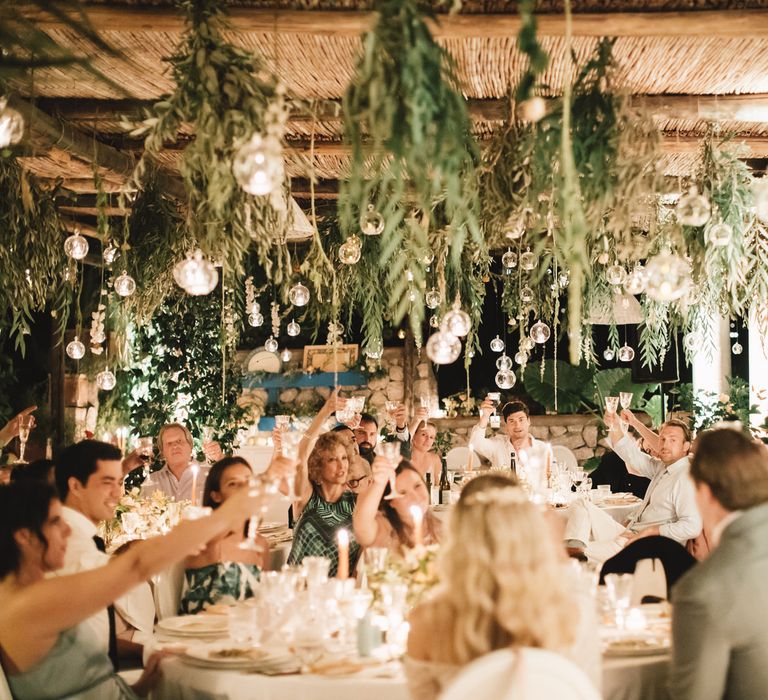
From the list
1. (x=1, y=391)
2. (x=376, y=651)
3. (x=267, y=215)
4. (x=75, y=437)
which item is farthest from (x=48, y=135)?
(x=75, y=437)

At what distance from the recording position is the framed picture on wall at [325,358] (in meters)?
10.6

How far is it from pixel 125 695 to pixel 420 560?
986mm

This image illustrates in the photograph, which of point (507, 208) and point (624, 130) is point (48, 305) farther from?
point (624, 130)

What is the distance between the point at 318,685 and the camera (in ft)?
8.34

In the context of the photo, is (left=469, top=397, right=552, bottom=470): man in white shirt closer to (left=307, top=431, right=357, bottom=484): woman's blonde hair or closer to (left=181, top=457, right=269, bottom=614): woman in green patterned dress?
(left=307, top=431, right=357, bottom=484): woman's blonde hair

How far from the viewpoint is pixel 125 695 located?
2.75m

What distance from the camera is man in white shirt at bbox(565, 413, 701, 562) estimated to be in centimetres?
522

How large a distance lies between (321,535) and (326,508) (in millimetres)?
222

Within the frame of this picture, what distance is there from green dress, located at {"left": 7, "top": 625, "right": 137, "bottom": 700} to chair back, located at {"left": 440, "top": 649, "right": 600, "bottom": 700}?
1326 millimetres

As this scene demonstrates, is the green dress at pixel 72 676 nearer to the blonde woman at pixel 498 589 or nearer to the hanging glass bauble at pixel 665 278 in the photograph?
the blonde woman at pixel 498 589

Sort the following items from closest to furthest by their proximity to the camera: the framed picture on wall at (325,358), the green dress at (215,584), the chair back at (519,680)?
the chair back at (519,680) < the green dress at (215,584) < the framed picture on wall at (325,358)

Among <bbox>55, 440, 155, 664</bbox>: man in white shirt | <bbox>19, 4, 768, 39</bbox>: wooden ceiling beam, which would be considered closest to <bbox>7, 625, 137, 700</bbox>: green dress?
<bbox>55, 440, 155, 664</bbox>: man in white shirt

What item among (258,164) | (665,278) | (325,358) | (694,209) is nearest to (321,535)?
(665,278)

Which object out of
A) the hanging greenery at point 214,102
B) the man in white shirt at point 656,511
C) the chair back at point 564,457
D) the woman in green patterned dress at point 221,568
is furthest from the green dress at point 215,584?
the chair back at point 564,457
